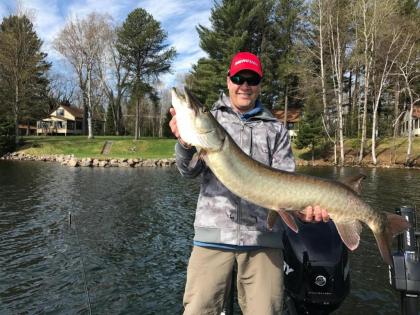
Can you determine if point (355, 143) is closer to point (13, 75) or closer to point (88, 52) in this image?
point (88, 52)

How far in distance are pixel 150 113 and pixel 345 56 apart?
172ft

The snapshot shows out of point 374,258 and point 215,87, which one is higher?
point 215,87

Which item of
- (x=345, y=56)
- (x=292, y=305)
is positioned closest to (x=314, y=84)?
(x=345, y=56)

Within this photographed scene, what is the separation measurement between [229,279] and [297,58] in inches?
1865

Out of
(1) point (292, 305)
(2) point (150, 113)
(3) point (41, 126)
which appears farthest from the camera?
(2) point (150, 113)

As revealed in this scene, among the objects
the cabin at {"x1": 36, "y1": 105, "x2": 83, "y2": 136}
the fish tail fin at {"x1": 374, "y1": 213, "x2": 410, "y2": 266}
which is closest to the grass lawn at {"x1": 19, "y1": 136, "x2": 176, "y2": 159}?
the cabin at {"x1": 36, "y1": 105, "x2": 83, "y2": 136}

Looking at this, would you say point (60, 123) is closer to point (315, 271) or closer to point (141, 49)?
point (141, 49)

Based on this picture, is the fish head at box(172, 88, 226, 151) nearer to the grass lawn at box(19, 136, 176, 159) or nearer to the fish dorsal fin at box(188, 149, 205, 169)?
the fish dorsal fin at box(188, 149, 205, 169)

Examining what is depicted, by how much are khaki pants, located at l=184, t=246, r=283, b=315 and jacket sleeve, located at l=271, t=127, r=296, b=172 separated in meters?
0.72

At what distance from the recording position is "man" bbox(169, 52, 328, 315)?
3.48 metres

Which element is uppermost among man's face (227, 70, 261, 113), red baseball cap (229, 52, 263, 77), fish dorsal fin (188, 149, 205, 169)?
red baseball cap (229, 52, 263, 77)

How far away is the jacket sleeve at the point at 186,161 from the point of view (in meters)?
3.36

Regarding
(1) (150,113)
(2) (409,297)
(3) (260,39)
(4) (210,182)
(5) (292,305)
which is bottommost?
(5) (292,305)

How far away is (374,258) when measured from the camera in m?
10.3
